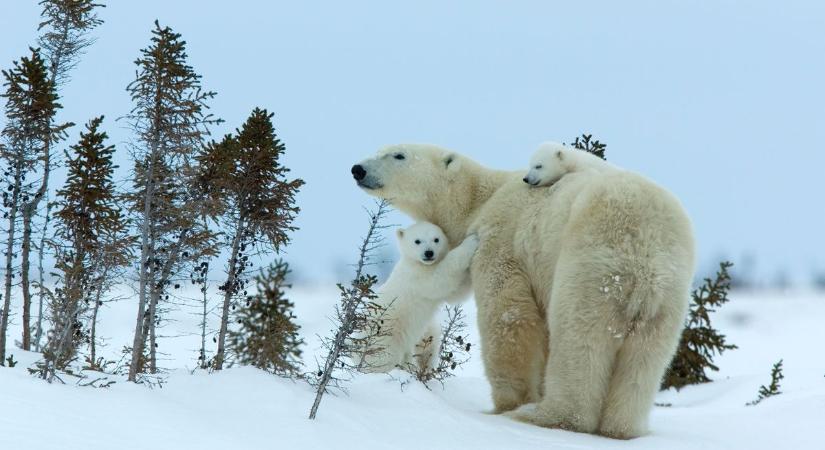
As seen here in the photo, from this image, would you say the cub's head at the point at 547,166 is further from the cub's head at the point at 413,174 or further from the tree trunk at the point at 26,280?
the tree trunk at the point at 26,280

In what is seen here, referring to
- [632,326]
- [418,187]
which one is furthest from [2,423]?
[418,187]

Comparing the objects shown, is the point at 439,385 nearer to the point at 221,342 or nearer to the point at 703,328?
the point at 221,342

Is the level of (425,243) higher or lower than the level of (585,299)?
higher

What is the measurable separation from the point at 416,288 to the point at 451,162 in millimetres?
1323

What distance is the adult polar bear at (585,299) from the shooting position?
6988 mm

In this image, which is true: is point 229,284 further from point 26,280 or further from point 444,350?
point 26,280

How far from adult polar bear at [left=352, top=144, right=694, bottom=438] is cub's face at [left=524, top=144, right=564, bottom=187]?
12 cm

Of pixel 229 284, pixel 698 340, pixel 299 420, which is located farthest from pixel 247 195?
pixel 698 340

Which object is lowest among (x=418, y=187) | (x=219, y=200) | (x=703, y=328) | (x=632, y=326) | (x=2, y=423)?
(x=2, y=423)

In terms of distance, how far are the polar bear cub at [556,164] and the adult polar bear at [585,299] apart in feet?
0.47

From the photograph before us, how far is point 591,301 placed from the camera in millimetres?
6969

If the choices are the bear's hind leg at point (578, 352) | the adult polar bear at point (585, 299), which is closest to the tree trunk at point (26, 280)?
the adult polar bear at point (585, 299)

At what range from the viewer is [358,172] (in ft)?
30.0

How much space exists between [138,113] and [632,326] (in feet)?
15.1
